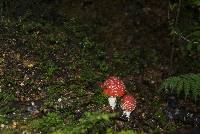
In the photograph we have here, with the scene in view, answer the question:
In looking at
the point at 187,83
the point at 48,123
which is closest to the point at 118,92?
the point at 187,83

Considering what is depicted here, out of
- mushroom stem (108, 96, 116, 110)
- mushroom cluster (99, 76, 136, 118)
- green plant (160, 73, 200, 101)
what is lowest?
mushroom stem (108, 96, 116, 110)

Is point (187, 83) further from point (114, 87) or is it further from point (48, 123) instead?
point (48, 123)

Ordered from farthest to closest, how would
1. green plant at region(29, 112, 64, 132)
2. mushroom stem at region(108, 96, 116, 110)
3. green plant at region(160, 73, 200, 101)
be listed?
mushroom stem at region(108, 96, 116, 110), green plant at region(29, 112, 64, 132), green plant at region(160, 73, 200, 101)

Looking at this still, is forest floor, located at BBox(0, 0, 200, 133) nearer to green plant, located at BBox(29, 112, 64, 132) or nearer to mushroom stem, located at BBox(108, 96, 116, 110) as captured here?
green plant, located at BBox(29, 112, 64, 132)

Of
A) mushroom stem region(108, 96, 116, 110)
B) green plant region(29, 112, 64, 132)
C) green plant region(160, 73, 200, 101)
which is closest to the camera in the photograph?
green plant region(160, 73, 200, 101)

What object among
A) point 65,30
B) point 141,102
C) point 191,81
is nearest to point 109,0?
point 65,30

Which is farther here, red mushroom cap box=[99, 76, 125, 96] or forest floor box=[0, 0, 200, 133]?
forest floor box=[0, 0, 200, 133]

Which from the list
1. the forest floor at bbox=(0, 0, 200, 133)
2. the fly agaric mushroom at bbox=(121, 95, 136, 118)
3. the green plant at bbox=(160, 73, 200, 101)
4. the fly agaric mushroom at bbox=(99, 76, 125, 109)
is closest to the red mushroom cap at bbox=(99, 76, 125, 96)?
the fly agaric mushroom at bbox=(99, 76, 125, 109)

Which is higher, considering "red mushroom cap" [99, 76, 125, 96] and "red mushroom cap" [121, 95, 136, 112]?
"red mushroom cap" [99, 76, 125, 96]

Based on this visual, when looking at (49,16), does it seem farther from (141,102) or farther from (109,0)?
(141,102)
